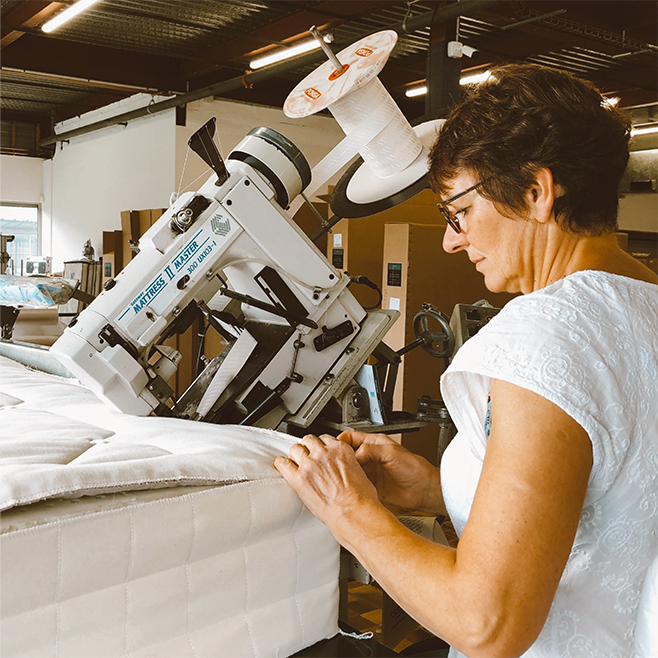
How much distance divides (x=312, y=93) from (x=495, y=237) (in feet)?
2.50

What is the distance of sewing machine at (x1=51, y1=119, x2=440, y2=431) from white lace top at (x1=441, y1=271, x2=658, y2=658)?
3.03 feet

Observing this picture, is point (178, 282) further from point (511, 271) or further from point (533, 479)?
point (533, 479)

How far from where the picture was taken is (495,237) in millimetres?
928

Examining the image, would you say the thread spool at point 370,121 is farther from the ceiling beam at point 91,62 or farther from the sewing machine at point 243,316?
the ceiling beam at point 91,62

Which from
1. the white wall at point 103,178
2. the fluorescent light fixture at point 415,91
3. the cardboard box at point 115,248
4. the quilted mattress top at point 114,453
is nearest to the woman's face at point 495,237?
the quilted mattress top at point 114,453

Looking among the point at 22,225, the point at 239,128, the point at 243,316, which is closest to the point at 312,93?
the point at 243,316

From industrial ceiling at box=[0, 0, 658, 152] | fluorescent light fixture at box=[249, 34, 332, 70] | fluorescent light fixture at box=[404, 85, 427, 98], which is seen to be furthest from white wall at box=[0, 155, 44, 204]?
fluorescent light fixture at box=[404, 85, 427, 98]

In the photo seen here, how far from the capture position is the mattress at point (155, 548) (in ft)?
2.46

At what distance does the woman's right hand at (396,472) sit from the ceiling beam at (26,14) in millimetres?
5019

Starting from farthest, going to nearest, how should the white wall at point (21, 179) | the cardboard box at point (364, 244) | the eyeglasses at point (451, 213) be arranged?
the white wall at point (21, 179) → the cardboard box at point (364, 244) → the eyeglasses at point (451, 213)

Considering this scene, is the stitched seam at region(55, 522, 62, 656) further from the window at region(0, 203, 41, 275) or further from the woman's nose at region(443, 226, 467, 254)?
the window at region(0, 203, 41, 275)

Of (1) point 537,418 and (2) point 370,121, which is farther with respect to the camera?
(2) point 370,121

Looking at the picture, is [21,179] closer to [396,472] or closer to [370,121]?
[370,121]

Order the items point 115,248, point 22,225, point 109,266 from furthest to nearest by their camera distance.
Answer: point 22,225, point 115,248, point 109,266
